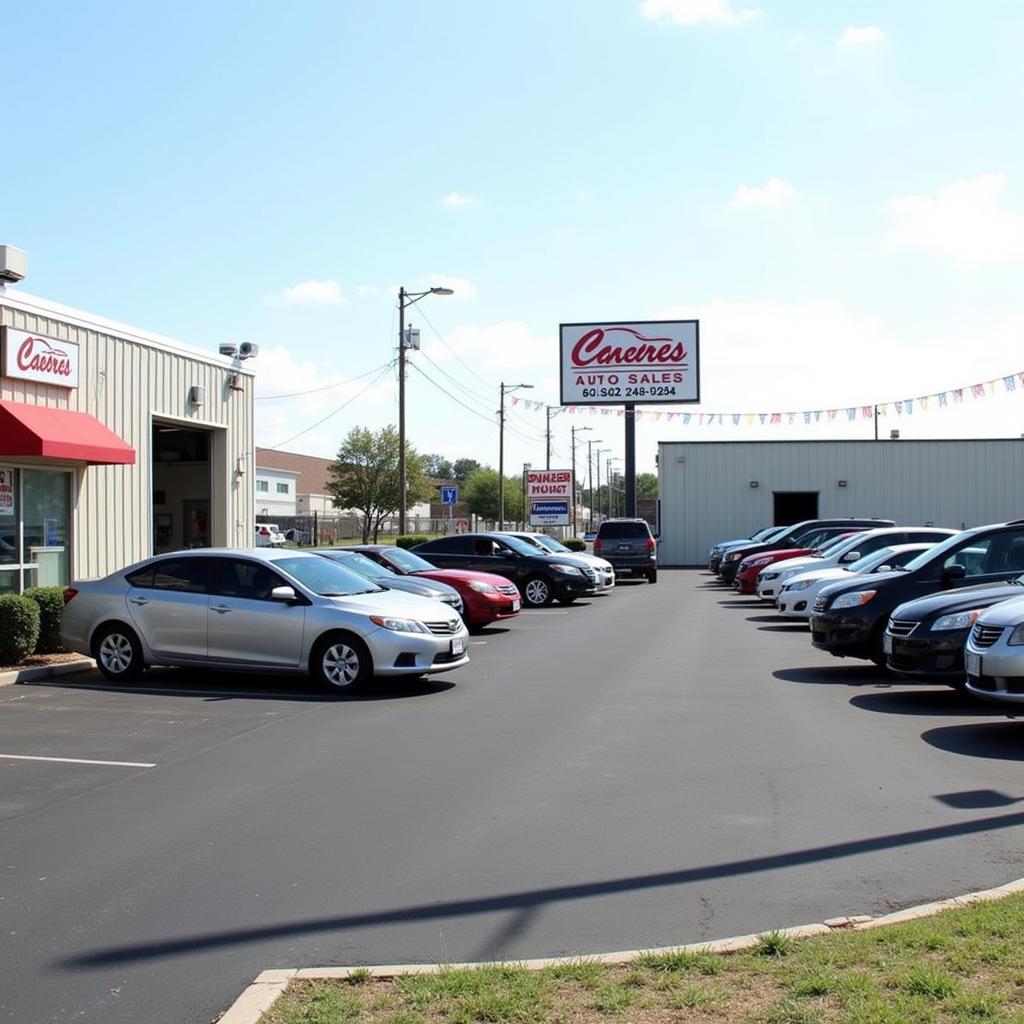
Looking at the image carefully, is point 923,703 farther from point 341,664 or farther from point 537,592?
point 537,592

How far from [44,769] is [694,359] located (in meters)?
39.5

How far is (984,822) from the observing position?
6730 mm

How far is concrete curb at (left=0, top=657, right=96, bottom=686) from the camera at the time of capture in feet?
43.4

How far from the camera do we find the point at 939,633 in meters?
10.8

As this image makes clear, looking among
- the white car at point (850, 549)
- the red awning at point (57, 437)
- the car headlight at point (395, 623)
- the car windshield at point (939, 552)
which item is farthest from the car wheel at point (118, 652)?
the white car at point (850, 549)

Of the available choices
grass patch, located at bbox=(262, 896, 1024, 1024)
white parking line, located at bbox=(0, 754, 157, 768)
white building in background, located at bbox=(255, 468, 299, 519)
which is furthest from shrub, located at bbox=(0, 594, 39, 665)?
white building in background, located at bbox=(255, 468, 299, 519)

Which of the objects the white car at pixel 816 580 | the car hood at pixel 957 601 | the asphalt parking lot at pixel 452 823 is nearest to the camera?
the asphalt parking lot at pixel 452 823

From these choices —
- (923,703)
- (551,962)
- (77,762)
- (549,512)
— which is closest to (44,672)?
(77,762)

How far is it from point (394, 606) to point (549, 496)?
35.3 m

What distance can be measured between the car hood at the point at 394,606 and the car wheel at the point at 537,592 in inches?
488

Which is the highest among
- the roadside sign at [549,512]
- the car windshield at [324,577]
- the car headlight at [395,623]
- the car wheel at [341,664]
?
the roadside sign at [549,512]

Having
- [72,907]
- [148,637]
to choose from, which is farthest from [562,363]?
[72,907]

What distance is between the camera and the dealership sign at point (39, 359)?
56.0 ft

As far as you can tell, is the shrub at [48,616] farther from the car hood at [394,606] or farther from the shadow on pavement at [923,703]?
the shadow on pavement at [923,703]
